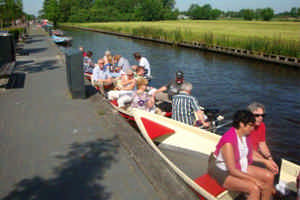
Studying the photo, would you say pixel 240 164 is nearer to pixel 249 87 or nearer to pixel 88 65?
pixel 88 65

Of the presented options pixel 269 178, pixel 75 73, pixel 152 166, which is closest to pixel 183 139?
pixel 152 166

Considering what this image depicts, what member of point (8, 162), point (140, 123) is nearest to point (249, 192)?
point (140, 123)

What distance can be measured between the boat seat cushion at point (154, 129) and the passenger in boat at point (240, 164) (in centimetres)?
176

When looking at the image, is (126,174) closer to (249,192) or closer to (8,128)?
(249,192)

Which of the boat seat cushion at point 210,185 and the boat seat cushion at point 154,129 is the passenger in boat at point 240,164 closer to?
the boat seat cushion at point 210,185

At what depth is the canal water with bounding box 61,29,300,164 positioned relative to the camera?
840 cm

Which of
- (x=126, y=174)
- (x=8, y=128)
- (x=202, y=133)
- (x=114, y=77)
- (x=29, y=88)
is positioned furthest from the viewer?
(x=114, y=77)

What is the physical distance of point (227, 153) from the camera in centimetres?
323

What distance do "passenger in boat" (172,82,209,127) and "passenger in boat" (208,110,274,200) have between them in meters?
1.72

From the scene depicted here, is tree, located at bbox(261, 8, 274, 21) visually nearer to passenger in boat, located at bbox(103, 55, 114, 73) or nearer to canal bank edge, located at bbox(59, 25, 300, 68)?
canal bank edge, located at bbox(59, 25, 300, 68)

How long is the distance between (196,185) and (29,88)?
7504 mm

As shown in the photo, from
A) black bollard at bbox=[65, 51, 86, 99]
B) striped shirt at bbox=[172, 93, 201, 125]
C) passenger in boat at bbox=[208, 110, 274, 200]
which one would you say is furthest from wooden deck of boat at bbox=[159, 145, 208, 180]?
black bollard at bbox=[65, 51, 86, 99]

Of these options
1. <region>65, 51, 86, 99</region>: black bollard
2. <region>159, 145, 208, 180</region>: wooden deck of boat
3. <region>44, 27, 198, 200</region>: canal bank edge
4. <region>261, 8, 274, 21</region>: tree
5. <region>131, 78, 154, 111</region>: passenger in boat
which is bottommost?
<region>159, 145, 208, 180</region>: wooden deck of boat

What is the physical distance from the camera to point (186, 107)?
5258 millimetres
